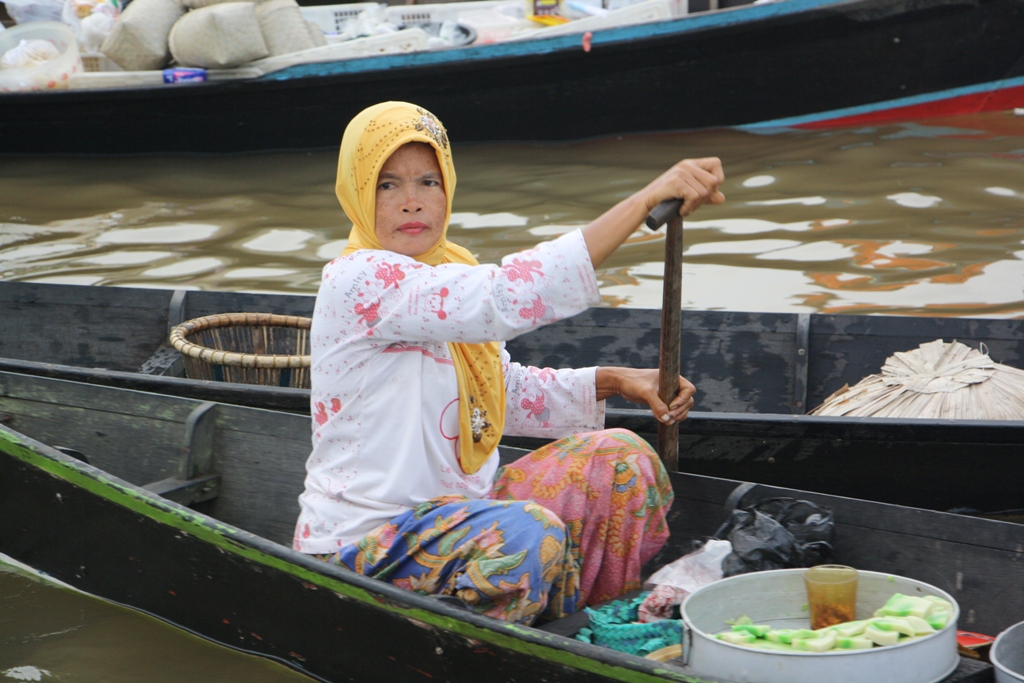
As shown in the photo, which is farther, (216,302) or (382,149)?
(216,302)

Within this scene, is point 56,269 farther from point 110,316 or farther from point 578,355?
point 578,355

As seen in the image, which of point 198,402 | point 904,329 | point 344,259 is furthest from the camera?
point 904,329

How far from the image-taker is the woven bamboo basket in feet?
11.0

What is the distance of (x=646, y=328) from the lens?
3836 mm

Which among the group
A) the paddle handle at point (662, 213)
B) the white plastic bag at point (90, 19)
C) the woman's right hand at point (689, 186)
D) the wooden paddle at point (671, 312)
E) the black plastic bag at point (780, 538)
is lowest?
the black plastic bag at point (780, 538)

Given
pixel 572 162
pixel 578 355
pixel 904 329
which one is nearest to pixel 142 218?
pixel 572 162

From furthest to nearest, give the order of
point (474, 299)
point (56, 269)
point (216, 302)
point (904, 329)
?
point (56, 269) → point (216, 302) → point (904, 329) → point (474, 299)

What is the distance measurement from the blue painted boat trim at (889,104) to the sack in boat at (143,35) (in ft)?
14.9

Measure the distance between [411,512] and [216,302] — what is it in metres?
2.46

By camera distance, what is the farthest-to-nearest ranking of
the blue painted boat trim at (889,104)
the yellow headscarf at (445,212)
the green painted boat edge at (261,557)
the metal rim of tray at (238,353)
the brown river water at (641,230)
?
the blue painted boat trim at (889,104), the brown river water at (641,230), the metal rim of tray at (238,353), the yellow headscarf at (445,212), the green painted boat edge at (261,557)

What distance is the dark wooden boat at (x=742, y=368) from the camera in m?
2.75

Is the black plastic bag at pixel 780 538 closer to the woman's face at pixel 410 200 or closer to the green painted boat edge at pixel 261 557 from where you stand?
the green painted boat edge at pixel 261 557

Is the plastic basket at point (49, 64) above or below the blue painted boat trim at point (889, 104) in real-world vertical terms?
above

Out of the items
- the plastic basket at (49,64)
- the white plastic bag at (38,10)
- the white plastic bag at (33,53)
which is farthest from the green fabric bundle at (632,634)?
the white plastic bag at (38,10)
